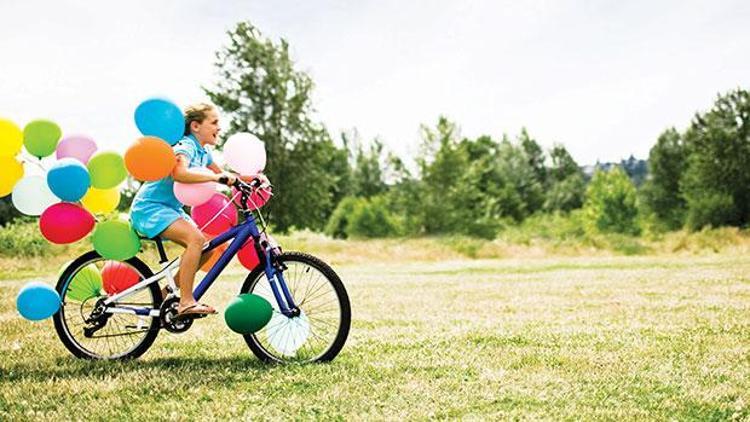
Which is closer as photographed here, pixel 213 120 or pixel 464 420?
pixel 464 420

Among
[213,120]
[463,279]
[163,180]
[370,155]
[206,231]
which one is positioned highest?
[370,155]

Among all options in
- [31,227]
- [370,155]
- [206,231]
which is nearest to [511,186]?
[370,155]

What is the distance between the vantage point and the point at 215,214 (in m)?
5.73

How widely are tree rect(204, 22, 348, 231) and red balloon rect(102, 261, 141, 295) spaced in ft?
88.9

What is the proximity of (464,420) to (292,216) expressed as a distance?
29753 mm

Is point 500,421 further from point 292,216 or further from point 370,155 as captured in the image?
point 370,155

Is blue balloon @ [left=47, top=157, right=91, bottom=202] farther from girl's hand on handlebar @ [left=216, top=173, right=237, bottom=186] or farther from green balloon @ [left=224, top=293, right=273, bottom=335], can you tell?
green balloon @ [left=224, top=293, right=273, bottom=335]

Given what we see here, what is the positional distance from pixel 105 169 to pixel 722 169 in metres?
43.7

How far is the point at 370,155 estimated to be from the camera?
61906 millimetres

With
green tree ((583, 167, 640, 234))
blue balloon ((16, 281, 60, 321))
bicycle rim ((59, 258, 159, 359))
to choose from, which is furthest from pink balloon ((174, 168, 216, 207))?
green tree ((583, 167, 640, 234))

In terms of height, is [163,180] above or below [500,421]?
above

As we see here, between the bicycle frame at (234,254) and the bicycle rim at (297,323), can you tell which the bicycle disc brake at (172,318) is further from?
the bicycle rim at (297,323)

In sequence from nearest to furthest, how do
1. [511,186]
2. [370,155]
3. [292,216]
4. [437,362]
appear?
[437,362] → [292,216] → [511,186] → [370,155]

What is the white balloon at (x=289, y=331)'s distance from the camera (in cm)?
528
